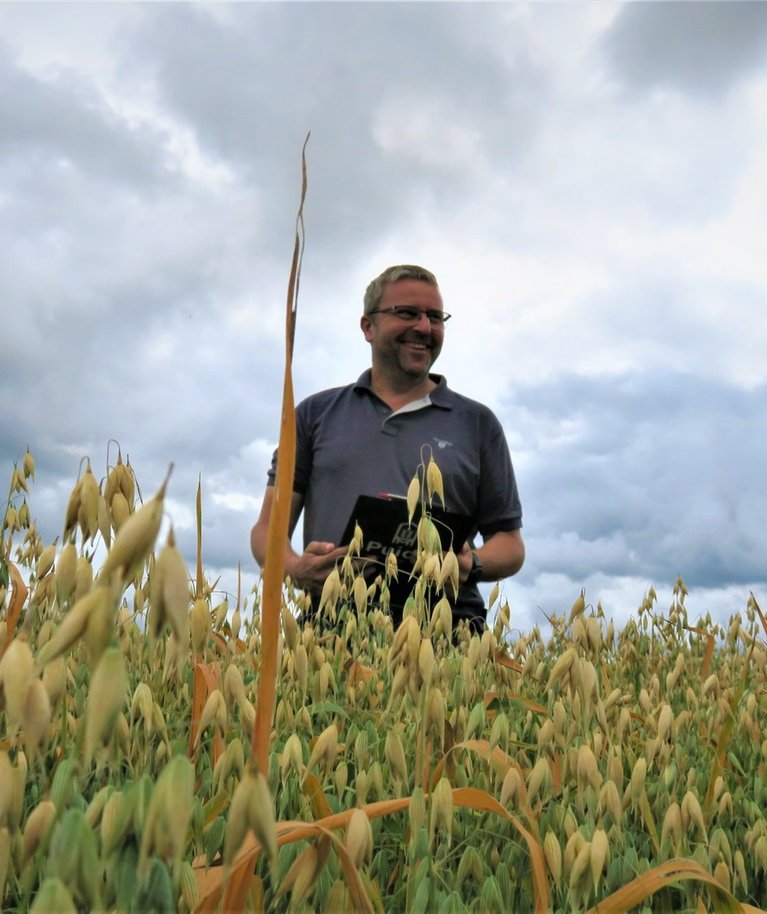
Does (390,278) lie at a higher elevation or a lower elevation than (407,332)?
higher

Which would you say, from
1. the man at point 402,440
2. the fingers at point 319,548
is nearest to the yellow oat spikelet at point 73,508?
the fingers at point 319,548

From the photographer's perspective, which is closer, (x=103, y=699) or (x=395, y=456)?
(x=103, y=699)

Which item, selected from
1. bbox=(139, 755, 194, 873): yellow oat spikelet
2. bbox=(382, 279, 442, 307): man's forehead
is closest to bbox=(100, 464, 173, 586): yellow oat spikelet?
bbox=(139, 755, 194, 873): yellow oat spikelet

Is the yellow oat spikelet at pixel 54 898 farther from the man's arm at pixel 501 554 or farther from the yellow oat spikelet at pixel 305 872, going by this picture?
the man's arm at pixel 501 554

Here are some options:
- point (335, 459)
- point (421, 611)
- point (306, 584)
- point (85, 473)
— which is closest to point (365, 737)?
point (421, 611)

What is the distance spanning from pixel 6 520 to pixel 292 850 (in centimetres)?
89

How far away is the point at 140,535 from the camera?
0.44 meters

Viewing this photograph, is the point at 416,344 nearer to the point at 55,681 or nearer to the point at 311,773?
the point at 311,773

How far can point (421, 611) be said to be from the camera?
3.15ft

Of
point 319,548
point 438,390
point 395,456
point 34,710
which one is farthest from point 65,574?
point 438,390

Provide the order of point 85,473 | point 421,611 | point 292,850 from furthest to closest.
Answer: point 421,611 → point 292,850 → point 85,473

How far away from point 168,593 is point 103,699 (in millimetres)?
65

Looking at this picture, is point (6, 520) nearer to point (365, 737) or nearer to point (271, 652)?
point (365, 737)

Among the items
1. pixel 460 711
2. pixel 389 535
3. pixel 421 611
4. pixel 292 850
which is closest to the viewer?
pixel 292 850
